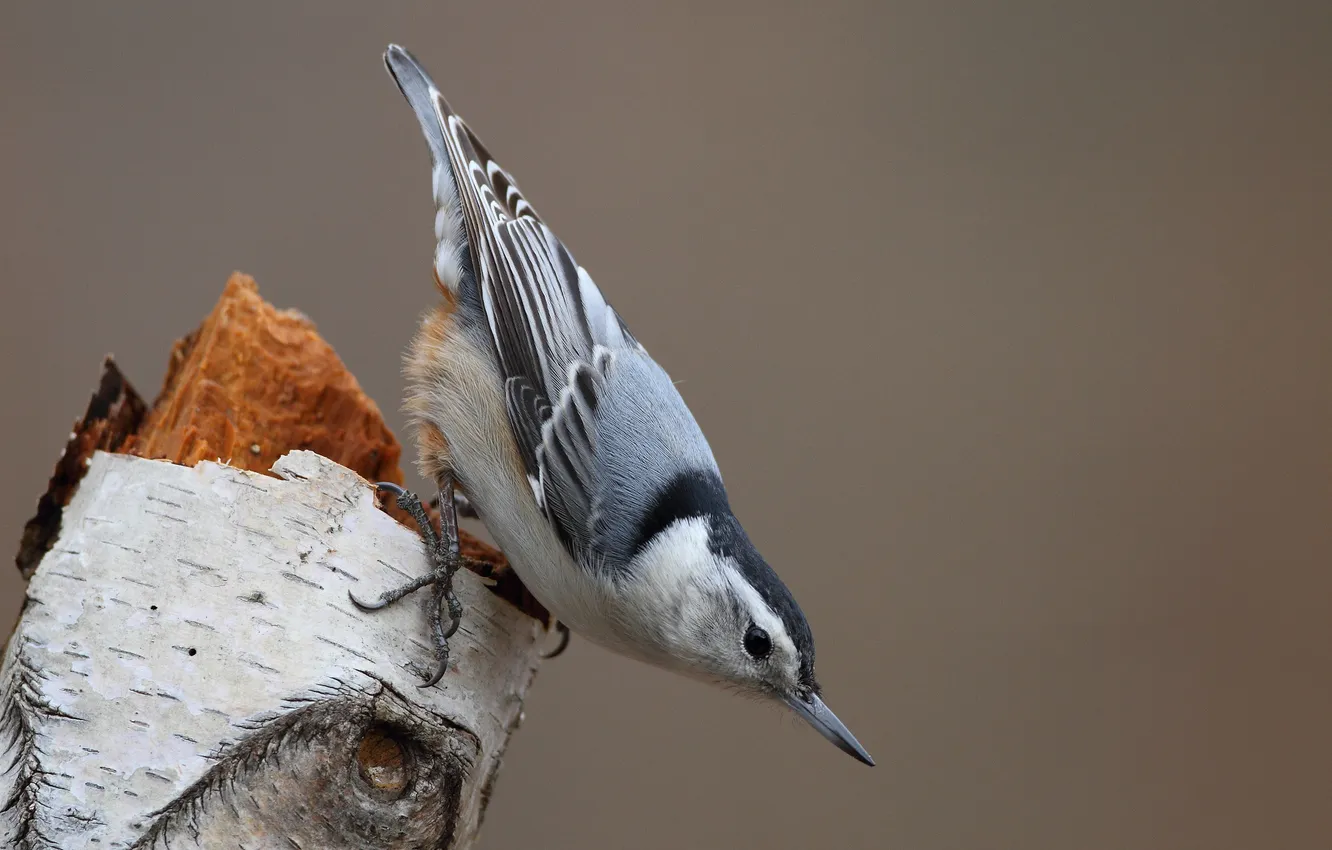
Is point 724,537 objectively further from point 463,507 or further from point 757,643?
point 463,507

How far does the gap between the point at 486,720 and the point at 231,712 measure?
238mm

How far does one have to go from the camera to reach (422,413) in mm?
1265

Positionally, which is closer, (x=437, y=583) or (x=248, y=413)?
(x=437, y=583)

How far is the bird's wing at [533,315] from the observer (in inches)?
45.3

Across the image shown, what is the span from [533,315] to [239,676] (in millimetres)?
514

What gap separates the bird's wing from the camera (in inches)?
45.3

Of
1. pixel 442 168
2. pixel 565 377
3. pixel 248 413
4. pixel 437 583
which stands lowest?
pixel 437 583

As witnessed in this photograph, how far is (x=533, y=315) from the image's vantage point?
125cm

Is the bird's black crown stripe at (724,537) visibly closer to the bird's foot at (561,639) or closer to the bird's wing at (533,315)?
the bird's wing at (533,315)

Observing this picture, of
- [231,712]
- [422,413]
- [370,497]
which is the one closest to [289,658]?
[231,712]

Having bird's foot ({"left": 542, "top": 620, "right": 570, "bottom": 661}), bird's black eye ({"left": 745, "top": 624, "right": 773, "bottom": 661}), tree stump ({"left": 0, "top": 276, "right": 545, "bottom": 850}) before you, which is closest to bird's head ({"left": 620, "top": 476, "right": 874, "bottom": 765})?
bird's black eye ({"left": 745, "top": 624, "right": 773, "bottom": 661})

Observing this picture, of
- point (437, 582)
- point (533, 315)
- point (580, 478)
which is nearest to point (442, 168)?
point (533, 315)

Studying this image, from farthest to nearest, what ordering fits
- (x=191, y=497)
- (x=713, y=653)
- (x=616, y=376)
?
1. (x=616, y=376)
2. (x=713, y=653)
3. (x=191, y=497)

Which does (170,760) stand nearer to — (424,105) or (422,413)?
(422,413)
